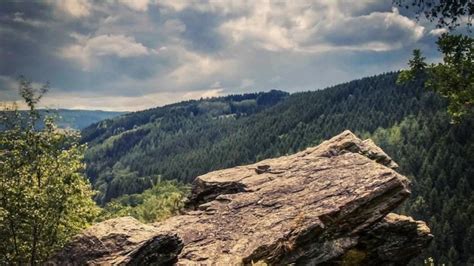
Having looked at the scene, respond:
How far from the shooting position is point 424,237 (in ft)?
100

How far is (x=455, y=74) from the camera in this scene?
75.7 ft

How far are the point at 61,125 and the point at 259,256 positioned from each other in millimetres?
15937

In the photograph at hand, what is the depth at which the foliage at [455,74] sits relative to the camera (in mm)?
22641

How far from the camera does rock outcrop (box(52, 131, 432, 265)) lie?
2531 centimetres

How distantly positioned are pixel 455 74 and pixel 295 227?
11572 mm

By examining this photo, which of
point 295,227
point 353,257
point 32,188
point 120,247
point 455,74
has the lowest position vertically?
point 353,257

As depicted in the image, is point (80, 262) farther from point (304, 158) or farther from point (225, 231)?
point (304, 158)

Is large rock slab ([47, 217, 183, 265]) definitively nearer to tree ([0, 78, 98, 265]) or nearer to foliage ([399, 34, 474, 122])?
tree ([0, 78, 98, 265])

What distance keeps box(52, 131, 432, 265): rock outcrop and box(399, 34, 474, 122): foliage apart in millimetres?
6185

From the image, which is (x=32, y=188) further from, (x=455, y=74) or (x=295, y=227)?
(x=455, y=74)

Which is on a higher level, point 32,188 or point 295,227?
point 32,188

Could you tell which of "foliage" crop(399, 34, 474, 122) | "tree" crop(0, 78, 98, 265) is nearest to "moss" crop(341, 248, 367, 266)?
"foliage" crop(399, 34, 474, 122)

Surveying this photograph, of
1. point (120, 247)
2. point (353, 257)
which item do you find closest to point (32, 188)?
point (120, 247)

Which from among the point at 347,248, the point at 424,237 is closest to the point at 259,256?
the point at 347,248
